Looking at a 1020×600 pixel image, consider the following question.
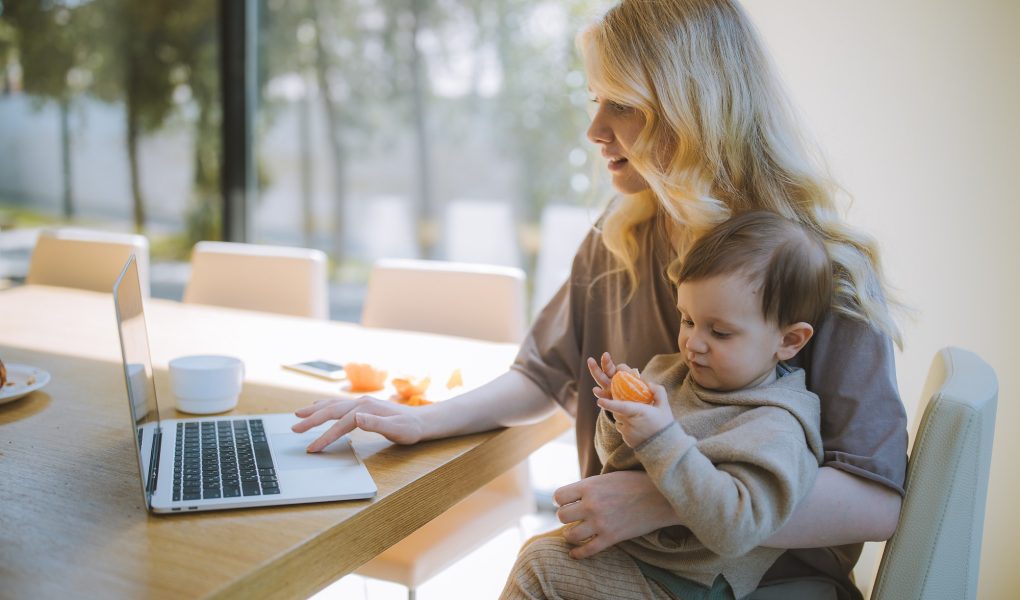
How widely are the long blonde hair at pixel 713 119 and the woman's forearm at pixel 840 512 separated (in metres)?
0.30

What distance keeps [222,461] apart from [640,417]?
58cm

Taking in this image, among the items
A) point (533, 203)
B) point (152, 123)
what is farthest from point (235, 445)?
point (152, 123)

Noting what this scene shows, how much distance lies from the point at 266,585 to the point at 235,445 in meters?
0.38

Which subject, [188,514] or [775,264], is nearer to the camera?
[188,514]

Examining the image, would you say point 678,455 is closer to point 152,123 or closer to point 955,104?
point 955,104

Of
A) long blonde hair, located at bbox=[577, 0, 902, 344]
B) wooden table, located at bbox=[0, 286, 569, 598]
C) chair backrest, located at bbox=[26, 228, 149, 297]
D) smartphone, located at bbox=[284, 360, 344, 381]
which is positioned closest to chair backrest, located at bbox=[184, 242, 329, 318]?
chair backrest, located at bbox=[26, 228, 149, 297]

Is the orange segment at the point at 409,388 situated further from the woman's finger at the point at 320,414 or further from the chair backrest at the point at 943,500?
the chair backrest at the point at 943,500

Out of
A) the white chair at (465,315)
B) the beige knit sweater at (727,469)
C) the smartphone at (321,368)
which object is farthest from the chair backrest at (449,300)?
the beige knit sweater at (727,469)

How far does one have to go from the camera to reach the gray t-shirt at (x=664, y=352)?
1.16m

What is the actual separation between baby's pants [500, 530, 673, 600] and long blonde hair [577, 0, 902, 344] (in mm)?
522

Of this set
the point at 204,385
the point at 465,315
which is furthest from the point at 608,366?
the point at 465,315

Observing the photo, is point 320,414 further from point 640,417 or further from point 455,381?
point 640,417

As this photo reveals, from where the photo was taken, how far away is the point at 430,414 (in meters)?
1.37

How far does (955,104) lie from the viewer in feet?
7.73
